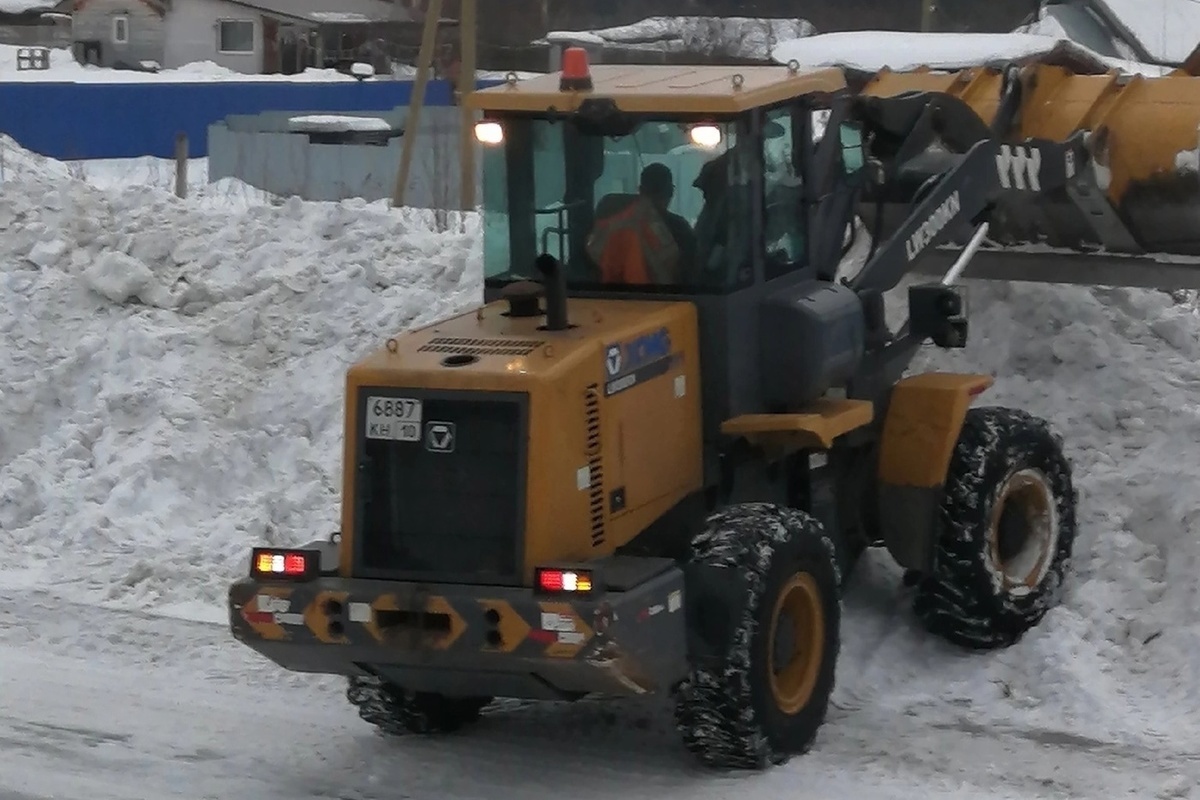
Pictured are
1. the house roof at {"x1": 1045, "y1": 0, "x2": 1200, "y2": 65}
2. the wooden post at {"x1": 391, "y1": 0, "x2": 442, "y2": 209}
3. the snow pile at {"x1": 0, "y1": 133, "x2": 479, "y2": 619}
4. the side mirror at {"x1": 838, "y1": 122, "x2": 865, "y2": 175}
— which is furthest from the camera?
the house roof at {"x1": 1045, "y1": 0, "x2": 1200, "y2": 65}

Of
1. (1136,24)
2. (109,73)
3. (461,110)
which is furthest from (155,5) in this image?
(461,110)

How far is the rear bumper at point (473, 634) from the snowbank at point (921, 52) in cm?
542

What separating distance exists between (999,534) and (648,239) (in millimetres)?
2448

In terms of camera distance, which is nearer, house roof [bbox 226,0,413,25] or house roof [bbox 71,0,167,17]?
house roof [bbox 226,0,413,25]

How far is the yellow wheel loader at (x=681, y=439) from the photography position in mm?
7332

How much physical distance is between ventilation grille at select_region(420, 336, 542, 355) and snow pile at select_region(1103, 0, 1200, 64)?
126ft

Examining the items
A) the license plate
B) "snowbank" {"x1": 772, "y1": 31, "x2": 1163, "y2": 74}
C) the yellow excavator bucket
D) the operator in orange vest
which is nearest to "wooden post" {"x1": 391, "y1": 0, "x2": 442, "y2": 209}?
"snowbank" {"x1": 772, "y1": 31, "x2": 1163, "y2": 74}

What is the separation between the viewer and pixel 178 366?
41.3ft

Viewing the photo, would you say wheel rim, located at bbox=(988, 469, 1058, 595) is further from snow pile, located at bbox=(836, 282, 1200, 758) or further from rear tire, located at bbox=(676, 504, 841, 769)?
rear tire, located at bbox=(676, 504, 841, 769)

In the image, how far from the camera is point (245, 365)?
12664 millimetres

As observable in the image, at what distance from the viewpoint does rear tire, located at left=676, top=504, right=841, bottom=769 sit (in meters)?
7.58

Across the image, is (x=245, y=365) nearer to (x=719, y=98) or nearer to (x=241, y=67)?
(x=719, y=98)

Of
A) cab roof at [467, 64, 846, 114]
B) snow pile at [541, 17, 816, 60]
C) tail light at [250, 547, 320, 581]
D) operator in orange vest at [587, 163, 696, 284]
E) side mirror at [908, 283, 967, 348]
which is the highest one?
snow pile at [541, 17, 816, 60]

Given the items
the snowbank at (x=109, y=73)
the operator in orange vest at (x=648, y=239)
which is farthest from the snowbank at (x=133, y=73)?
the operator in orange vest at (x=648, y=239)
